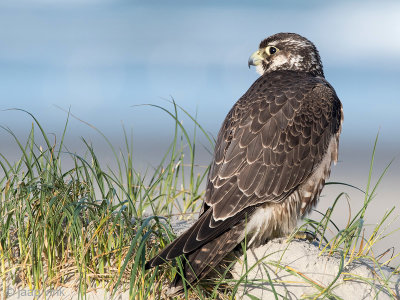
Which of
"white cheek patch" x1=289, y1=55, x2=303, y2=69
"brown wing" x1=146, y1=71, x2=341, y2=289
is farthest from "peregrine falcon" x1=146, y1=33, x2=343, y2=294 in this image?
"white cheek patch" x1=289, y1=55, x2=303, y2=69

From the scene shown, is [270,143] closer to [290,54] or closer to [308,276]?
[308,276]

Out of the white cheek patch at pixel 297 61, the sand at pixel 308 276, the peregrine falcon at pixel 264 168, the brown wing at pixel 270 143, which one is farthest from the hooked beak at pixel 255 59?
the sand at pixel 308 276

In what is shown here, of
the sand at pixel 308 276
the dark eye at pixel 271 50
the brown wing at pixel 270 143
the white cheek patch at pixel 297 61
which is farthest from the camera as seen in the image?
the dark eye at pixel 271 50

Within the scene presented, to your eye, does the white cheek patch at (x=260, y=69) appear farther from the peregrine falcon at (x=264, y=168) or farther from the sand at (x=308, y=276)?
the sand at (x=308, y=276)

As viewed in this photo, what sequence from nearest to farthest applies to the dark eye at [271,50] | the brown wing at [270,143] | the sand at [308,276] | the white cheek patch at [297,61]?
the sand at [308,276] → the brown wing at [270,143] → the white cheek patch at [297,61] → the dark eye at [271,50]

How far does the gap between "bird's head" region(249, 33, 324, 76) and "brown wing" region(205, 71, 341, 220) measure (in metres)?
0.55

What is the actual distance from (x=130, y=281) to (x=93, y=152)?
1.24 m

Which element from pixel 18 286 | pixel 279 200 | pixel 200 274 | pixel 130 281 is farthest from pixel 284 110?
pixel 18 286

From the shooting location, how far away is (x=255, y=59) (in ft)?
16.5

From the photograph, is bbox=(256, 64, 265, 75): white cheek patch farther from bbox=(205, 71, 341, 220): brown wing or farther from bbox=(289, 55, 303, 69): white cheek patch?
bbox=(205, 71, 341, 220): brown wing

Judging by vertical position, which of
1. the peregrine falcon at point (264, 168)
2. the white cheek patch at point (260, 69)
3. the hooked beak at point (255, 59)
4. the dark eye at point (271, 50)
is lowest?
the peregrine falcon at point (264, 168)

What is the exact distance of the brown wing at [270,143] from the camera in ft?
12.0

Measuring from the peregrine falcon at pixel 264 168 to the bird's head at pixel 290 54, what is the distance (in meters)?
0.39

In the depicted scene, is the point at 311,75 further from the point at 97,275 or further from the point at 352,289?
the point at 97,275
